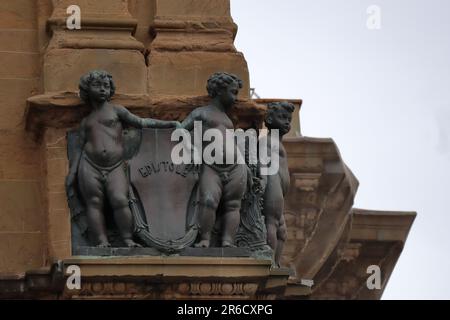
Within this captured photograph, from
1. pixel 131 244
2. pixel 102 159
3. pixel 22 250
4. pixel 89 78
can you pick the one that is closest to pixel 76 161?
pixel 102 159

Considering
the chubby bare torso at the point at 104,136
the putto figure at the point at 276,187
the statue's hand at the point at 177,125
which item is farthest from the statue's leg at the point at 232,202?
the chubby bare torso at the point at 104,136

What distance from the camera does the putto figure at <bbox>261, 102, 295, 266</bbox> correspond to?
48.3 metres


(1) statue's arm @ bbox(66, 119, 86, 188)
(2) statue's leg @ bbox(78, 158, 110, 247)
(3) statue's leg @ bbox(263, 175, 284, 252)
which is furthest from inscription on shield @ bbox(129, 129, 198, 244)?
(3) statue's leg @ bbox(263, 175, 284, 252)

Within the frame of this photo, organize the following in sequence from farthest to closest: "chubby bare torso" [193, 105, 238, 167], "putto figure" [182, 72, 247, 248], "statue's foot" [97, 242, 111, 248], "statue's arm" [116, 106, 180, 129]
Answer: "statue's arm" [116, 106, 180, 129]
"chubby bare torso" [193, 105, 238, 167]
"putto figure" [182, 72, 247, 248]
"statue's foot" [97, 242, 111, 248]

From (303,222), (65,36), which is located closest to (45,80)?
(65,36)

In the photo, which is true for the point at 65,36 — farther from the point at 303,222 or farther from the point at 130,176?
the point at 303,222

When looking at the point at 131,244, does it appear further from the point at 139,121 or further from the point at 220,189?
the point at 139,121

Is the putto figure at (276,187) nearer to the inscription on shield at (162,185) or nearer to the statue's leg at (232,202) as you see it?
the statue's leg at (232,202)

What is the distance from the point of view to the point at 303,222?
64.5 meters

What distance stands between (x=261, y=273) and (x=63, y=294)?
2.22 m

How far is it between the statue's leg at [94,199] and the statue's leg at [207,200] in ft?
3.56

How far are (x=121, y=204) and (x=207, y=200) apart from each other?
0.97m

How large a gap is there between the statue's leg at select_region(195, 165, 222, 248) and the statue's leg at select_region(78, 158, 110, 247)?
1.08 metres

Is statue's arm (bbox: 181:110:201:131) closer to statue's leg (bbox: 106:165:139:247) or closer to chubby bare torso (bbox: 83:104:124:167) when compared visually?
chubby bare torso (bbox: 83:104:124:167)
